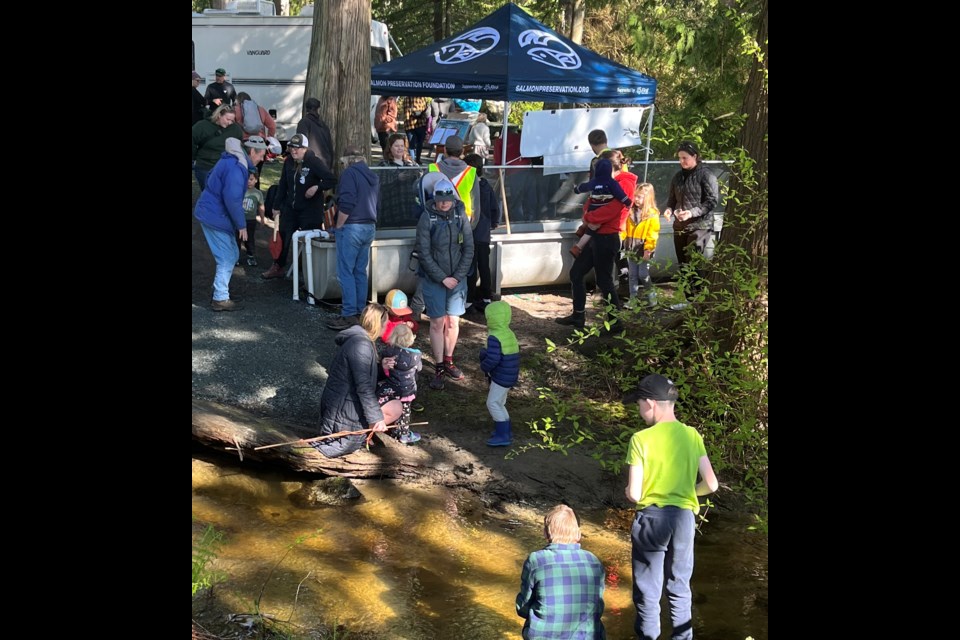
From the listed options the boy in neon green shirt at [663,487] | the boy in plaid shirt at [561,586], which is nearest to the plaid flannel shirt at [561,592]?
the boy in plaid shirt at [561,586]

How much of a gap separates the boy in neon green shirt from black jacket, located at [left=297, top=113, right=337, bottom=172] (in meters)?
7.40

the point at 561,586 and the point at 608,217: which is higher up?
the point at 608,217

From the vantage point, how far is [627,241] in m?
11.4

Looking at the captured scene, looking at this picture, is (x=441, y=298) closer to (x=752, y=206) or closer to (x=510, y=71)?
(x=752, y=206)

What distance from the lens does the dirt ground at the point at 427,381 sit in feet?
26.3

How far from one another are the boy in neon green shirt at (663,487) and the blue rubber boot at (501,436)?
10.1ft

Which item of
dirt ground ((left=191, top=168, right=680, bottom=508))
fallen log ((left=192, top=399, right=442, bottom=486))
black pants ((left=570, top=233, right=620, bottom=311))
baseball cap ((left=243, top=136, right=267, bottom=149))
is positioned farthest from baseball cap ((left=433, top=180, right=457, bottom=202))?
baseball cap ((left=243, top=136, right=267, bottom=149))

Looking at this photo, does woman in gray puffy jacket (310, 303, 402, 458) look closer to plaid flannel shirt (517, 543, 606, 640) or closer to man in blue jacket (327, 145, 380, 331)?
man in blue jacket (327, 145, 380, 331)

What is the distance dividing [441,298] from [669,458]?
436 cm

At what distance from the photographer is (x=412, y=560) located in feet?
22.3

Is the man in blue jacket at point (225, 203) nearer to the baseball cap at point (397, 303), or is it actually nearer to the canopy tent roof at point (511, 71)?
the baseball cap at point (397, 303)

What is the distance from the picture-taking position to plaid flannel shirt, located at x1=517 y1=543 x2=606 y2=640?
476cm

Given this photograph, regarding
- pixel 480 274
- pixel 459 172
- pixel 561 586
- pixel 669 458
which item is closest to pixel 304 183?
pixel 459 172
